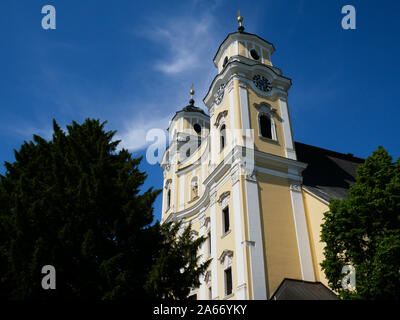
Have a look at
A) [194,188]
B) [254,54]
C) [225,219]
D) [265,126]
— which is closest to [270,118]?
[265,126]

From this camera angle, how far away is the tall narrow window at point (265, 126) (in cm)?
2066

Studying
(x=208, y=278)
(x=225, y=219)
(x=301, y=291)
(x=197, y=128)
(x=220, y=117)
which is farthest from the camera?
(x=197, y=128)

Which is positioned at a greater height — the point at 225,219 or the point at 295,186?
the point at 295,186

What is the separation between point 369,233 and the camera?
38.5 feet

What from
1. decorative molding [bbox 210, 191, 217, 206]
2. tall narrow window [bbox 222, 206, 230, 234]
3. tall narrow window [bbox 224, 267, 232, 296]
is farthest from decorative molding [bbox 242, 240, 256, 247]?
decorative molding [bbox 210, 191, 217, 206]

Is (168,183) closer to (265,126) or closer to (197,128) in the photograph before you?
(197,128)

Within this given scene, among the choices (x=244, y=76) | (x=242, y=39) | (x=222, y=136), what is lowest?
(x=222, y=136)

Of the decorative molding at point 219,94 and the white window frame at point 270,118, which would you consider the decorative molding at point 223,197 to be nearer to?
the white window frame at point 270,118

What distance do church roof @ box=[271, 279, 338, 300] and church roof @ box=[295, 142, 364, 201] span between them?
417 cm

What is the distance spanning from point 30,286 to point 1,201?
4055mm

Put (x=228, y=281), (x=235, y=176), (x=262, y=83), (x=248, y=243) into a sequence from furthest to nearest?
(x=262, y=83)
(x=235, y=176)
(x=228, y=281)
(x=248, y=243)

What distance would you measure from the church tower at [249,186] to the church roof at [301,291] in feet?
0.98

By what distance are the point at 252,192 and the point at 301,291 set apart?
4.92m
